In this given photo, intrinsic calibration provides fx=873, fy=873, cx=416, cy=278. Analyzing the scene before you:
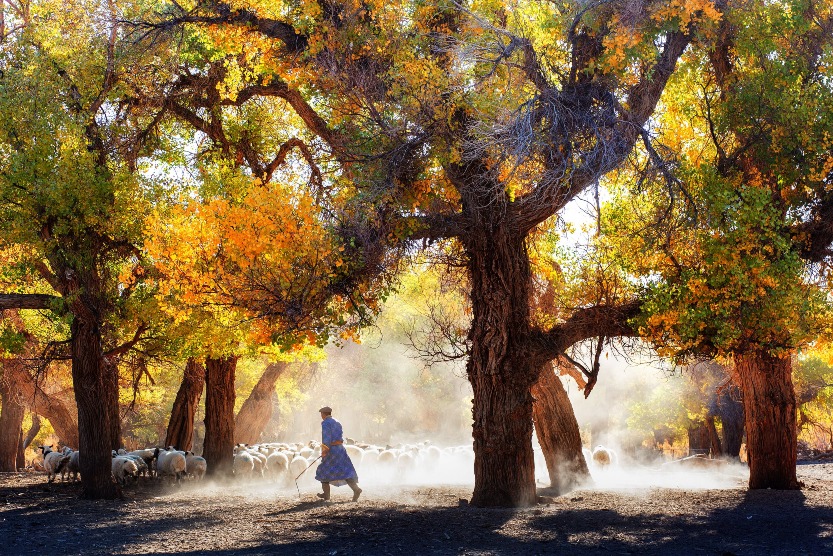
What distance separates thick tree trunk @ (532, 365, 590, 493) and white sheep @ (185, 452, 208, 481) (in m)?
9.46

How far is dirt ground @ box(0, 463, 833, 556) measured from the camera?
9852 millimetres

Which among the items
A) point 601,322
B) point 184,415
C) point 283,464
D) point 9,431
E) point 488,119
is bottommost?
point 283,464

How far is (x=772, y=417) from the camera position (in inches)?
679

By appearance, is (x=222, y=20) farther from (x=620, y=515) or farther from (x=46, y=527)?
(x=620, y=515)

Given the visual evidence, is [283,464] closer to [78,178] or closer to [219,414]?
[219,414]

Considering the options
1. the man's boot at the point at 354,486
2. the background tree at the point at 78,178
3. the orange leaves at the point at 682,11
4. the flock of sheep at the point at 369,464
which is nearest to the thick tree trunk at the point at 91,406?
the background tree at the point at 78,178

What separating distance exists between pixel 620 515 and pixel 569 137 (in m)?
5.62

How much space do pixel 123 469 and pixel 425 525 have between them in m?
12.8

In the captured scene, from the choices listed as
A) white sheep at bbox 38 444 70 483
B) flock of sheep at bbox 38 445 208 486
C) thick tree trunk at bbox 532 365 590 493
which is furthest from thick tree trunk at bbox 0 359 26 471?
thick tree trunk at bbox 532 365 590 493

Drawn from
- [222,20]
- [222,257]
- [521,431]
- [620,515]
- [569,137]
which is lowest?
[620,515]

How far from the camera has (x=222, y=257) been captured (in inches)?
509

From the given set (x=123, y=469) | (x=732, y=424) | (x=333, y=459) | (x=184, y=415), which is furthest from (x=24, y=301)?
(x=732, y=424)

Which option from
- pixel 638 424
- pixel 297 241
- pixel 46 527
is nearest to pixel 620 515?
pixel 297 241

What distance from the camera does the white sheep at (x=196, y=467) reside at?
23.5 metres
